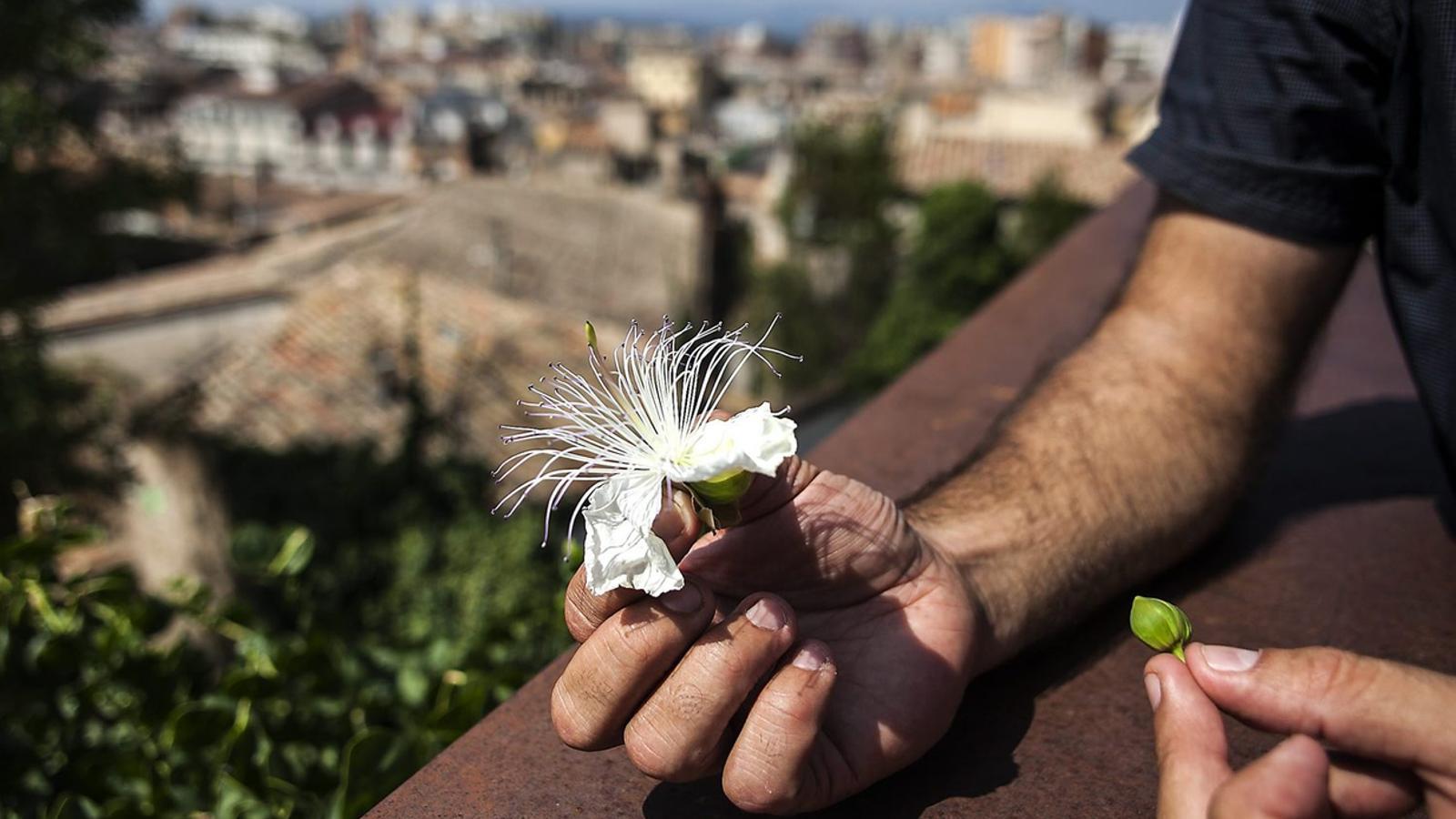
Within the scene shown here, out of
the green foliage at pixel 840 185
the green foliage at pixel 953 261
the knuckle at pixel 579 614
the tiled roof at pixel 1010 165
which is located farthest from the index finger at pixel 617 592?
the green foliage at pixel 840 185

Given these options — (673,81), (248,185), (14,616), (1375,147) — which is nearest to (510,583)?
(14,616)

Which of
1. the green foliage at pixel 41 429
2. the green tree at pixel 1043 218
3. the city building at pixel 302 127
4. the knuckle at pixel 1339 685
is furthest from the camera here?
the city building at pixel 302 127

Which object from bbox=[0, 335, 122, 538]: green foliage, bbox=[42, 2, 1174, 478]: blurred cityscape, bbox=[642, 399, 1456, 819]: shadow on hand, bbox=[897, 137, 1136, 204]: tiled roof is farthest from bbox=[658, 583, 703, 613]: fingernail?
bbox=[897, 137, 1136, 204]: tiled roof

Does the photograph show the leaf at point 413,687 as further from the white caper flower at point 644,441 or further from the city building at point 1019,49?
the city building at point 1019,49

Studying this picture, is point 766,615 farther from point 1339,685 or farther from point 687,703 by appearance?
point 1339,685

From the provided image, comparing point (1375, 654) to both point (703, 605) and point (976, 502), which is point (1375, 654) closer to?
point (976, 502)

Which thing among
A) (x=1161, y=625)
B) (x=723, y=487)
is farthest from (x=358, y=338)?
(x=1161, y=625)
